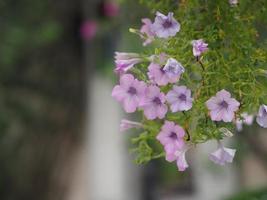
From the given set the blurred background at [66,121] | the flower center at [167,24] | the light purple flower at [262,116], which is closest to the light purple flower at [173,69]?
the flower center at [167,24]

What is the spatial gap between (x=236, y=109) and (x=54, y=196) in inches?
284

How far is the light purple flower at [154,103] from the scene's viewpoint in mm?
2090

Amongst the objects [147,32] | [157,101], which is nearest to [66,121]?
[147,32]

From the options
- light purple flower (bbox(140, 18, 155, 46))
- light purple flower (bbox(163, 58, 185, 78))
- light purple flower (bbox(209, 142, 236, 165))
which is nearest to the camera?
light purple flower (bbox(163, 58, 185, 78))

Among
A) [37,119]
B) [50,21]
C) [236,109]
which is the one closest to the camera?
[236,109]

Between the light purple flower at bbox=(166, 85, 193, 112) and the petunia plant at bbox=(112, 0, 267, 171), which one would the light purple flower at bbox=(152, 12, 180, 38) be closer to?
the petunia plant at bbox=(112, 0, 267, 171)

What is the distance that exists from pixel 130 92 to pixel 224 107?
246mm

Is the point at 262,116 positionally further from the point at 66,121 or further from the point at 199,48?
the point at 66,121

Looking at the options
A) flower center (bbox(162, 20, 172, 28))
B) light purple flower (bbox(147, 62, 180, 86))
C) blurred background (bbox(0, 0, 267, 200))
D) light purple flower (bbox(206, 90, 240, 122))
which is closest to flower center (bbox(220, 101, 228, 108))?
light purple flower (bbox(206, 90, 240, 122))

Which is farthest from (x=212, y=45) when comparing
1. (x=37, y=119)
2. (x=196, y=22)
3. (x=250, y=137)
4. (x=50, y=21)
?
(x=37, y=119)

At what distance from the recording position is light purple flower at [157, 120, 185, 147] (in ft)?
6.97

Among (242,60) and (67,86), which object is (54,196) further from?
(242,60)

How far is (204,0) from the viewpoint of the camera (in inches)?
89.9

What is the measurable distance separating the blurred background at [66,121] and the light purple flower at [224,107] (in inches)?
202
